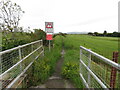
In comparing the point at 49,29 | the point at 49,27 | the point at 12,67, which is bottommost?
the point at 12,67

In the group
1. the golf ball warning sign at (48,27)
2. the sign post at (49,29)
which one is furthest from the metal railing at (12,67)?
the golf ball warning sign at (48,27)

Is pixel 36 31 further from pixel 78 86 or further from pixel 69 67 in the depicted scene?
pixel 78 86

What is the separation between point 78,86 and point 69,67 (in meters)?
1.01

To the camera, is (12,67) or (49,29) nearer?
(12,67)

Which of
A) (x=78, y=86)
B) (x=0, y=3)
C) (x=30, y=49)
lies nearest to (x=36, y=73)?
(x=30, y=49)

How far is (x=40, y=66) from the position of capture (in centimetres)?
321

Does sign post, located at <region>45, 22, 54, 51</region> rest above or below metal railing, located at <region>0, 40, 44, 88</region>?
above

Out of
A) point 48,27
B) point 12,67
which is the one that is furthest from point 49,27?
point 12,67

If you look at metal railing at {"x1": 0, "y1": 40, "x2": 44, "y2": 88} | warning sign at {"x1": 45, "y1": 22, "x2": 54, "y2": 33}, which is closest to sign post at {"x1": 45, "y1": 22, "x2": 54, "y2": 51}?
warning sign at {"x1": 45, "y1": 22, "x2": 54, "y2": 33}

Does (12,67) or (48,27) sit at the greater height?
(48,27)

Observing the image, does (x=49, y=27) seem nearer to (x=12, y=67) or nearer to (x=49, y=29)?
(x=49, y=29)

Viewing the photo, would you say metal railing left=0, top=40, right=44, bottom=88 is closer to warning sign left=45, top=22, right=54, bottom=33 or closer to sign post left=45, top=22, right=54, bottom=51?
sign post left=45, top=22, right=54, bottom=51

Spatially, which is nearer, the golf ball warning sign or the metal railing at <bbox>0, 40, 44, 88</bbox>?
the metal railing at <bbox>0, 40, 44, 88</bbox>

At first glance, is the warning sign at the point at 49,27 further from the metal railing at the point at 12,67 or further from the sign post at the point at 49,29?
the metal railing at the point at 12,67
